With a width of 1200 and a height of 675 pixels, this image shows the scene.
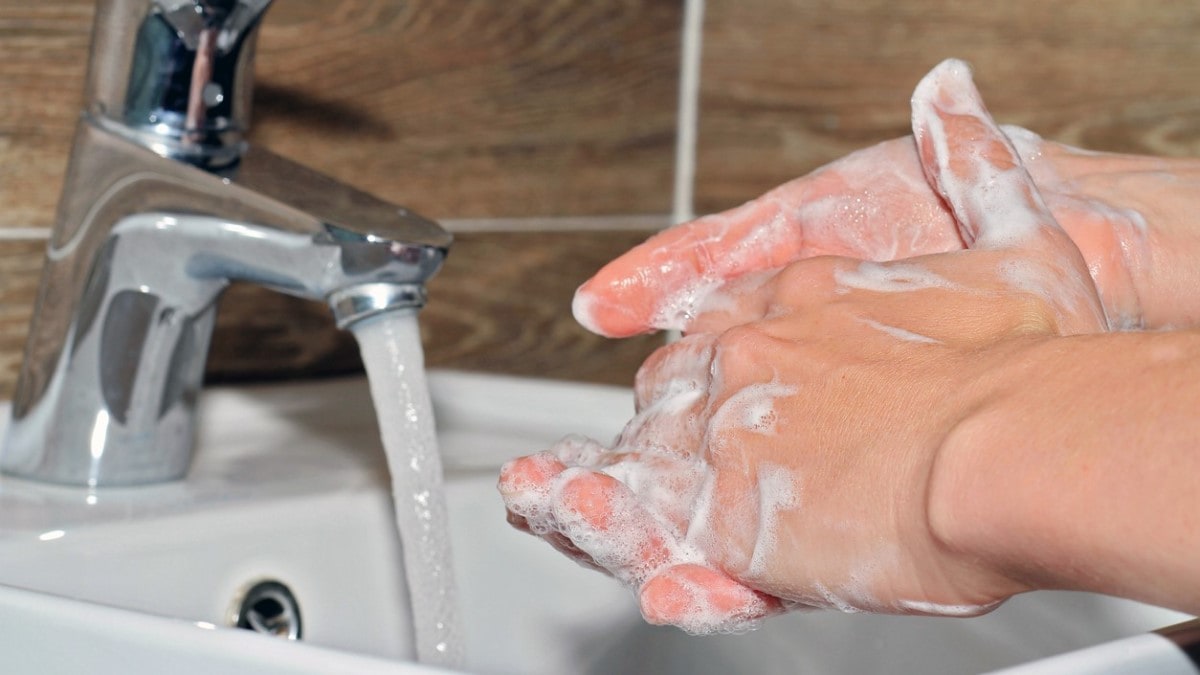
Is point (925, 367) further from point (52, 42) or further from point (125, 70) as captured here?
point (52, 42)

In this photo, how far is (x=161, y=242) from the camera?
589 millimetres

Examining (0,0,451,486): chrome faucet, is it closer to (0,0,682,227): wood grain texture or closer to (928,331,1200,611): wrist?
(0,0,682,227): wood grain texture

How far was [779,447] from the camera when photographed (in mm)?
422

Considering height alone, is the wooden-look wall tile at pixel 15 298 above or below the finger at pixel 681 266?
below

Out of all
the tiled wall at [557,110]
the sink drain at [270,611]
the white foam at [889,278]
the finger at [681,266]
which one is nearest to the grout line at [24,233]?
the tiled wall at [557,110]

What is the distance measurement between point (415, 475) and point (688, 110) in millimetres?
568

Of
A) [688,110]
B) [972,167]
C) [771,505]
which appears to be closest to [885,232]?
[972,167]

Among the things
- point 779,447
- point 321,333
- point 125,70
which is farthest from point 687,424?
point 321,333

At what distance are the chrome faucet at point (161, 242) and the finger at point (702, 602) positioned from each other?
8.3 inches

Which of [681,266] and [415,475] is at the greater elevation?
[681,266]

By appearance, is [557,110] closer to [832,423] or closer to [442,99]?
[442,99]

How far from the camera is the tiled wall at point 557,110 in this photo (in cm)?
77

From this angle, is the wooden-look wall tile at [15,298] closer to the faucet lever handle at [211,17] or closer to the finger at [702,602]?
the faucet lever handle at [211,17]

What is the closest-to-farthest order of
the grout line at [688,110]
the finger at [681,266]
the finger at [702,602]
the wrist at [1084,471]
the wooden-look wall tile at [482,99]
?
the wrist at [1084,471]
the finger at [702,602]
the finger at [681,266]
the wooden-look wall tile at [482,99]
the grout line at [688,110]
